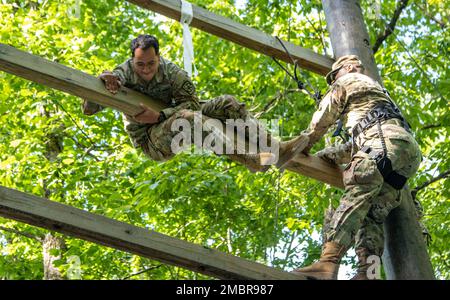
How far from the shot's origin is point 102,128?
1139 centimetres

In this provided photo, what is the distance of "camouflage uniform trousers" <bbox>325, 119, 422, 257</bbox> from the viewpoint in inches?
197

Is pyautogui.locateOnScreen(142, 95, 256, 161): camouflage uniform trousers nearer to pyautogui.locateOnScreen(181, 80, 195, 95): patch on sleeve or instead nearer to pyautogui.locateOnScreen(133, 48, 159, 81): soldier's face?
pyautogui.locateOnScreen(181, 80, 195, 95): patch on sleeve

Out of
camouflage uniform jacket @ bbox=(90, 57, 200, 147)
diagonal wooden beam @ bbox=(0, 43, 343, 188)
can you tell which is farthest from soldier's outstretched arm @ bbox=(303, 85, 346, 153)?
camouflage uniform jacket @ bbox=(90, 57, 200, 147)

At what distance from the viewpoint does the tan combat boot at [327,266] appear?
4.86 metres

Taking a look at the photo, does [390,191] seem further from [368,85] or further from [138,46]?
[138,46]

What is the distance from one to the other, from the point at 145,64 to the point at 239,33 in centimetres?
113

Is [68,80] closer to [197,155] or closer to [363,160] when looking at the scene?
[363,160]

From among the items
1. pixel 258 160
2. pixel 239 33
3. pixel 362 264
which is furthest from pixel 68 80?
pixel 362 264

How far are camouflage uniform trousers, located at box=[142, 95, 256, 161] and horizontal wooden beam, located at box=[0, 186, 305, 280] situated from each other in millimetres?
1064

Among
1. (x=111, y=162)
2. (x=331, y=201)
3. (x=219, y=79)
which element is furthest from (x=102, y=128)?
(x=331, y=201)

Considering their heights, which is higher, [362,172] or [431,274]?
[362,172]

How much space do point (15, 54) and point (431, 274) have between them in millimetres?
3113

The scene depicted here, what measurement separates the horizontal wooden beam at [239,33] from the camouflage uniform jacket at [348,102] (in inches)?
31.7
